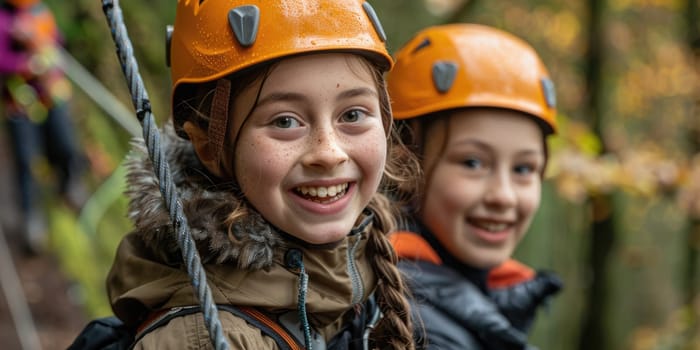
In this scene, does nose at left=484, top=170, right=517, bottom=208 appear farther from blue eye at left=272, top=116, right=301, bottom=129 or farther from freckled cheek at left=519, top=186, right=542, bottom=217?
blue eye at left=272, top=116, right=301, bottom=129

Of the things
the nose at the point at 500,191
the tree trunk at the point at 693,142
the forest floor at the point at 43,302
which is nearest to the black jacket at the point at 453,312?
the nose at the point at 500,191

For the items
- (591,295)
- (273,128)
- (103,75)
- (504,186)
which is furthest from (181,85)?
(591,295)

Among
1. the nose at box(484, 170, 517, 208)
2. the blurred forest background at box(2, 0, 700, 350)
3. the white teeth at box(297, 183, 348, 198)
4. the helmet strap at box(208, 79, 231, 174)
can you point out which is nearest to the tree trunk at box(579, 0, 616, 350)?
the blurred forest background at box(2, 0, 700, 350)

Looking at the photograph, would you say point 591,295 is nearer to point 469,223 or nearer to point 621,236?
point 621,236

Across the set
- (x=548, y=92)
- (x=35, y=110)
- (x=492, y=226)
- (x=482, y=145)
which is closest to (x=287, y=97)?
(x=482, y=145)

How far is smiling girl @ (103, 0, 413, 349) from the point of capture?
6.37 feet

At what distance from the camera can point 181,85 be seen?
212cm

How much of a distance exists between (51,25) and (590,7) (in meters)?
5.19

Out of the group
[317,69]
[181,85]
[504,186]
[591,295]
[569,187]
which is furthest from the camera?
[591,295]

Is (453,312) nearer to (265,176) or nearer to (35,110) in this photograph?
(265,176)

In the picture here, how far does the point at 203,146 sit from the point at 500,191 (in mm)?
1257

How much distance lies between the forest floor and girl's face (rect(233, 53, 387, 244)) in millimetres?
5484

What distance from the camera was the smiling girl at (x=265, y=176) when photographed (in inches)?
76.5

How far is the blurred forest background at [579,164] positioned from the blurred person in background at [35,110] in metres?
0.24
